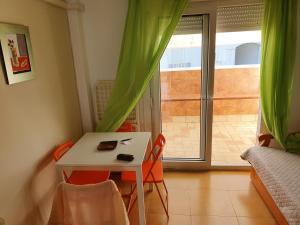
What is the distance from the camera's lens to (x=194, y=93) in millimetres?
2787

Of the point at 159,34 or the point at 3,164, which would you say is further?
the point at 159,34

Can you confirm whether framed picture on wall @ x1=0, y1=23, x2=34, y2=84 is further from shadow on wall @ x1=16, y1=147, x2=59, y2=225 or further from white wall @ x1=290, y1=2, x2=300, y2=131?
white wall @ x1=290, y1=2, x2=300, y2=131

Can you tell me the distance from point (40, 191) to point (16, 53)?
1136 millimetres

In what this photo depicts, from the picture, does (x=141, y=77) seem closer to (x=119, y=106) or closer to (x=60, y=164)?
(x=119, y=106)

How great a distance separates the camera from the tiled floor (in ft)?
6.97

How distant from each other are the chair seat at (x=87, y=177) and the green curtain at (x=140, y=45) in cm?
66

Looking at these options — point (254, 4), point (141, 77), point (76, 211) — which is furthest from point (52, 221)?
point (254, 4)

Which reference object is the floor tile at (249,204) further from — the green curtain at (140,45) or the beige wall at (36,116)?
the beige wall at (36,116)

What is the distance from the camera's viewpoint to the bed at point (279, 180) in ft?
5.64

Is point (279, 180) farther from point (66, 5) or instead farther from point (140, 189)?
point (66, 5)

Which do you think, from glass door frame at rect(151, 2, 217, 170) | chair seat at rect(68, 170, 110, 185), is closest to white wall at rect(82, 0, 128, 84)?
glass door frame at rect(151, 2, 217, 170)

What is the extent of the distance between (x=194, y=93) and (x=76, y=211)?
1.92 metres

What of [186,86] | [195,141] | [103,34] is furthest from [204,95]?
[103,34]

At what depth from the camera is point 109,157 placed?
1851mm
